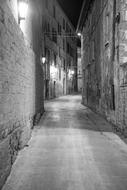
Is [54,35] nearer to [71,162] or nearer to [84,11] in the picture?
[84,11]

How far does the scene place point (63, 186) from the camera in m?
4.09

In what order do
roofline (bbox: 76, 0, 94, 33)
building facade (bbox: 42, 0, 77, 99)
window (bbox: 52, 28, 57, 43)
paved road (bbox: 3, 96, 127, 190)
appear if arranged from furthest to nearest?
window (bbox: 52, 28, 57, 43) < building facade (bbox: 42, 0, 77, 99) < roofline (bbox: 76, 0, 94, 33) < paved road (bbox: 3, 96, 127, 190)

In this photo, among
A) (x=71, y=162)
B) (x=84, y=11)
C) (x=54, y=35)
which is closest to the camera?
(x=71, y=162)

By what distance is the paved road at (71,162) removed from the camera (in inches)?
165

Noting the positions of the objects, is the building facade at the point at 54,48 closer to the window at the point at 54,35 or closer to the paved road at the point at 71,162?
the window at the point at 54,35

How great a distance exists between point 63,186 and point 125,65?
4904 mm

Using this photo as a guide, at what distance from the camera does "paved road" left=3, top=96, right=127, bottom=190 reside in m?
4.20

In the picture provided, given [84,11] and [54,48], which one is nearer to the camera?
[84,11]

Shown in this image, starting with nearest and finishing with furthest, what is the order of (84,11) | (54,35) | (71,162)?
1. (71,162)
2. (84,11)
3. (54,35)

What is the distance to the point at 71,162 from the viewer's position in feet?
17.7

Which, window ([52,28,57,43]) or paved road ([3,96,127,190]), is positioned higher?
window ([52,28,57,43])

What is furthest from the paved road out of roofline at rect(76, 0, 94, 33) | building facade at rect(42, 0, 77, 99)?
building facade at rect(42, 0, 77, 99)

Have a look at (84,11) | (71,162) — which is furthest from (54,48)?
(71,162)

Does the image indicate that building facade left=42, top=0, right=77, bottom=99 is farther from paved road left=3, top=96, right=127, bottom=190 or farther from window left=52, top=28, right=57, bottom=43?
paved road left=3, top=96, right=127, bottom=190
